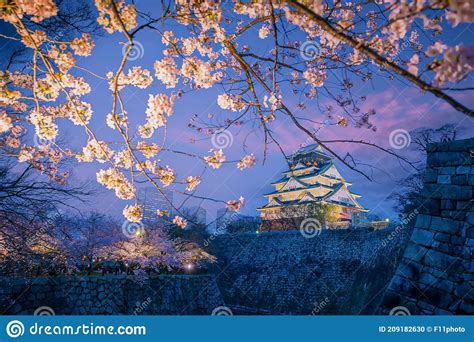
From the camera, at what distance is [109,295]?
1138 centimetres

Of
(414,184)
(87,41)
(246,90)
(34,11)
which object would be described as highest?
(414,184)

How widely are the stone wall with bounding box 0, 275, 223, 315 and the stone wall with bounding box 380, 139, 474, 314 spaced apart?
352 inches

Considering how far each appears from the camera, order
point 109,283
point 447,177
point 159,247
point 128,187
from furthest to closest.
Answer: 1. point 159,247
2. point 109,283
3. point 447,177
4. point 128,187

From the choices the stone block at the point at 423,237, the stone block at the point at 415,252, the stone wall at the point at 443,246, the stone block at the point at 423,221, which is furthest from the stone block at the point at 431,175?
the stone block at the point at 415,252

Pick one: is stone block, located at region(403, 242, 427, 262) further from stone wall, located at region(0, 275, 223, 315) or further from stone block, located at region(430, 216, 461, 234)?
stone wall, located at region(0, 275, 223, 315)

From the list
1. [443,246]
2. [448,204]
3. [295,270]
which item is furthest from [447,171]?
[295,270]

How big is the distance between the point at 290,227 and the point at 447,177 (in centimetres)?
2249

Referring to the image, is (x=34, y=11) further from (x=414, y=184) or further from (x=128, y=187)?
(x=414, y=184)

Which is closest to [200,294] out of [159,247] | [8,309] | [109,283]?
[159,247]

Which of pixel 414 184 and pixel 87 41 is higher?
pixel 414 184

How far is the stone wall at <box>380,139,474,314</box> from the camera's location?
419 cm

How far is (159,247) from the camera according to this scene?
15.1 metres

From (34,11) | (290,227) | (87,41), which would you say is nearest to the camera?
(34,11)

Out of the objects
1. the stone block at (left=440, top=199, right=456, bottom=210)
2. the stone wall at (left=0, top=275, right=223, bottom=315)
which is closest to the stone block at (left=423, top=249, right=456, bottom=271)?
the stone block at (left=440, top=199, right=456, bottom=210)
